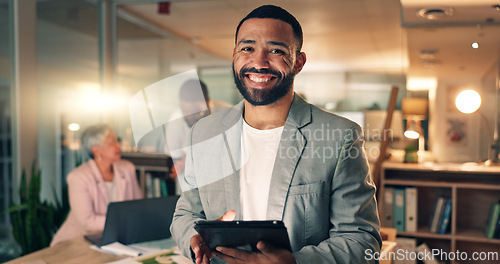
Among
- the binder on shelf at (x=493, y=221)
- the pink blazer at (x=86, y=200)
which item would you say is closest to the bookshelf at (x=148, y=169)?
the pink blazer at (x=86, y=200)

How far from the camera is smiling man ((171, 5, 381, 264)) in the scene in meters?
1.35

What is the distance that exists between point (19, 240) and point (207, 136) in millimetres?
2168

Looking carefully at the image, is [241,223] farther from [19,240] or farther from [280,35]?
[19,240]

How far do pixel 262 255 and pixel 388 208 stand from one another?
8.39ft

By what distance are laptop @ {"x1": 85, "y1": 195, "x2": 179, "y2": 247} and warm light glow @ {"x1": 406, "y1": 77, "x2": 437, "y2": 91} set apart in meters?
2.08

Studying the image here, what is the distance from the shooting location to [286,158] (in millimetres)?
1439

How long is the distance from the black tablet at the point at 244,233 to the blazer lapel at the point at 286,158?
253mm

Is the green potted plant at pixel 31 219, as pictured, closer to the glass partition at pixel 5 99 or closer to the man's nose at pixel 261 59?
the glass partition at pixel 5 99

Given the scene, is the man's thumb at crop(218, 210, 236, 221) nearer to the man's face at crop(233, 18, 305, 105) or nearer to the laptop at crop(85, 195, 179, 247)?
the man's face at crop(233, 18, 305, 105)

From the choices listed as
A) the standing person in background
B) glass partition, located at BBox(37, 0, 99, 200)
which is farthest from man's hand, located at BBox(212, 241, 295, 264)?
glass partition, located at BBox(37, 0, 99, 200)

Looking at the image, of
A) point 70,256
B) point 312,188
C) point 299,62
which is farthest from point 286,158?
point 70,256

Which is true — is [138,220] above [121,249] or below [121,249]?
above

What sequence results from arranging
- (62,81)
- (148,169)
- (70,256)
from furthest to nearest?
(148,169), (62,81), (70,256)

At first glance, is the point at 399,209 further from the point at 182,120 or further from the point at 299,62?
the point at 299,62
